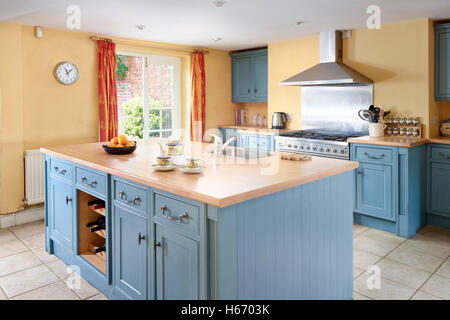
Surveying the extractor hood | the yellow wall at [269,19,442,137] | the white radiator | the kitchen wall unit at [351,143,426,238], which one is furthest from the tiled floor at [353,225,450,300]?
the white radiator

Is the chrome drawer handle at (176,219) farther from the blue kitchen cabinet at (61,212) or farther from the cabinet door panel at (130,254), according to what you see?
the blue kitchen cabinet at (61,212)

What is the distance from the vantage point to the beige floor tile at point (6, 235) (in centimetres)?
Answer: 381

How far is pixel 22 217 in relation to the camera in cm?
435

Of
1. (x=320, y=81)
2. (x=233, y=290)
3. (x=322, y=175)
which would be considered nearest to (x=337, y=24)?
(x=320, y=81)

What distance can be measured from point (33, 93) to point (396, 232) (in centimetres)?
444

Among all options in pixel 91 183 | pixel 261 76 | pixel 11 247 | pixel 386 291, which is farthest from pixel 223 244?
pixel 261 76

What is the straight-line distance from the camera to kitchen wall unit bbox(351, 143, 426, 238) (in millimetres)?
3738

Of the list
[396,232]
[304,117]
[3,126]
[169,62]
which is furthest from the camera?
[169,62]

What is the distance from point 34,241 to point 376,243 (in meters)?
3.47

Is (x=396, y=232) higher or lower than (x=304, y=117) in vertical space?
lower

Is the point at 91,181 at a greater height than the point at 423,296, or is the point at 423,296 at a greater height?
Answer: the point at 91,181

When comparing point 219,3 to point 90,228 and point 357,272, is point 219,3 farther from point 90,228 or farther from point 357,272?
point 357,272

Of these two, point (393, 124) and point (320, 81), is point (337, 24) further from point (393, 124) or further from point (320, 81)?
point (393, 124)

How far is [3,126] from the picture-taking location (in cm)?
414
